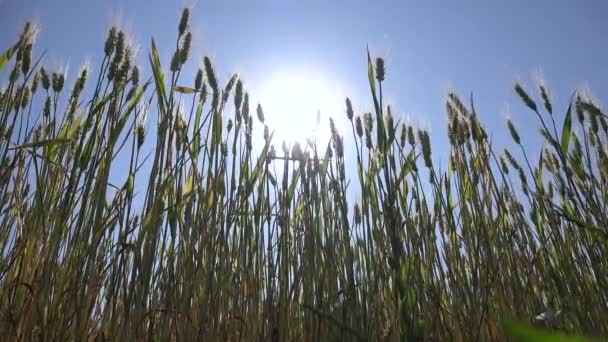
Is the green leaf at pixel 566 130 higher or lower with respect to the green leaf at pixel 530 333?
higher

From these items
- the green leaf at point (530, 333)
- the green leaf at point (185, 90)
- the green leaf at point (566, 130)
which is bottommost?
the green leaf at point (530, 333)

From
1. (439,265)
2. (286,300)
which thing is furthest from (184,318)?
(439,265)

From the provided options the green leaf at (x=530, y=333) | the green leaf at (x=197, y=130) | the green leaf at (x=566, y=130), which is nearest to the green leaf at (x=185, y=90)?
the green leaf at (x=197, y=130)

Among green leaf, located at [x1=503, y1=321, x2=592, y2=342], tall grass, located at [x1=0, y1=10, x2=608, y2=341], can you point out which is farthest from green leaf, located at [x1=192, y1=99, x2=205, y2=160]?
green leaf, located at [x1=503, y1=321, x2=592, y2=342]

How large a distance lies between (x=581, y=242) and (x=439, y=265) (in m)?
0.77

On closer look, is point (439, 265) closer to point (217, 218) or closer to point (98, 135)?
point (217, 218)

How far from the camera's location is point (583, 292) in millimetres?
1728

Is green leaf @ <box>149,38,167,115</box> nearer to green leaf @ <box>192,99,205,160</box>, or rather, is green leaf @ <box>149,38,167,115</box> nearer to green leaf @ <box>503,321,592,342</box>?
green leaf @ <box>192,99,205,160</box>

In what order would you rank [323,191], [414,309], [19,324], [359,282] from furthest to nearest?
[323,191], [359,282], [19,324], [414,309]

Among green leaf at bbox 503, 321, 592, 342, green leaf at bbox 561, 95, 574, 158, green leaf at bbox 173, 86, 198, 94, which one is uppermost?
green leaf at bbox 173, 86, 198, 94

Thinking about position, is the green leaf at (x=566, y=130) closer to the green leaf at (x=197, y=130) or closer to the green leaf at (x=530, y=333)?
the green leaf at (x=197, y=130)

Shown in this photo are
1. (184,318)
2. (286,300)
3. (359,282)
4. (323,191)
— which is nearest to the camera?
(184,318)

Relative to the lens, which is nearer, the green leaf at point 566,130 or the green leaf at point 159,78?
the green leaf at point 159,78

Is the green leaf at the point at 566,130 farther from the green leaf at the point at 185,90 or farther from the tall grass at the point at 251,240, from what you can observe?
the green leaf at the point at 185,90
